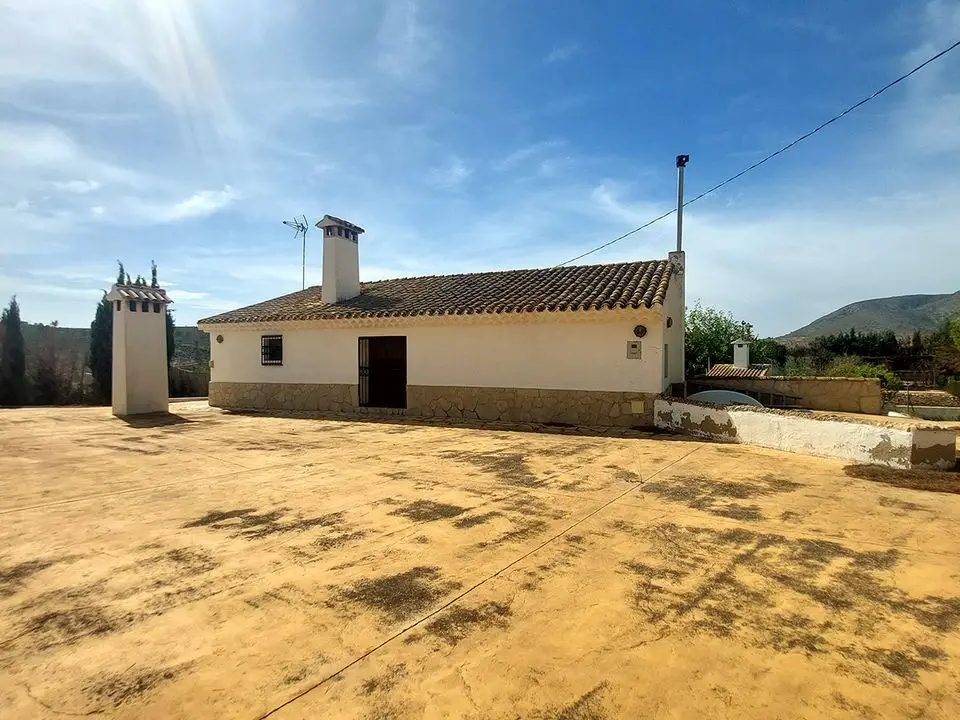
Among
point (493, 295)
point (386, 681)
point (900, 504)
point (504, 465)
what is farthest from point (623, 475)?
point (493, 295)

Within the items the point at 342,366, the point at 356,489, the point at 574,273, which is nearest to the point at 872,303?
the point at 574,273

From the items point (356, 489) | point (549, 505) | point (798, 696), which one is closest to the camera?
point (798, 696)

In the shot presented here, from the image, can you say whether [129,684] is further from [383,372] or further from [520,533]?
[383,372]

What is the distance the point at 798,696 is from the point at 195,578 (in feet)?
11.6

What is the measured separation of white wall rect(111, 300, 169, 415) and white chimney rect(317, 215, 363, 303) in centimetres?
467

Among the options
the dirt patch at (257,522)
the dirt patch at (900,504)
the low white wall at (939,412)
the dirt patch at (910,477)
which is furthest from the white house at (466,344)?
the low white wall at (939,412)

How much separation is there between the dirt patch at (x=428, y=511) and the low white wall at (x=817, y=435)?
5.62 m

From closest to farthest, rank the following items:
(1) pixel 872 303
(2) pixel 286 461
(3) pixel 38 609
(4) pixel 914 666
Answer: (4) pixel 914 666, (3) pixel 38 609, (2) pixel 286 461, (1) pixel 872 303

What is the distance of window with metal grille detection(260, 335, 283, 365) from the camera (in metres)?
15.7

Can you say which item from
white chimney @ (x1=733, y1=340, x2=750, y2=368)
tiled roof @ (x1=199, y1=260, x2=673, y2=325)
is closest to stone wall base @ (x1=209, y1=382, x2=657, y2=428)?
tiled roof @ (x1=199, y1=260, x2=673, y2=325)

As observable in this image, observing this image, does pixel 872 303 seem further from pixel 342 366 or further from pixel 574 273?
pixel 342 366

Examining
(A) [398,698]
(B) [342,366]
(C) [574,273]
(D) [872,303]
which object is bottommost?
(A) [398,698]

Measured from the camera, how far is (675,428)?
10336 millimetres

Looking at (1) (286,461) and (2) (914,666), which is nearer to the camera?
(2) (914,666)
